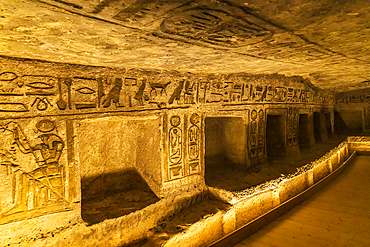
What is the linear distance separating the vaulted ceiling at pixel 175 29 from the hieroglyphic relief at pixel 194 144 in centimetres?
117

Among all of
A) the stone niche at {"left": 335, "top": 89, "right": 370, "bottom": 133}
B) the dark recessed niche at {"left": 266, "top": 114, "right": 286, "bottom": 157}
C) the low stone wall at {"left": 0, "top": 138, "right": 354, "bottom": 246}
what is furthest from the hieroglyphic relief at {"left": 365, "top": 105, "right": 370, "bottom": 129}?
the low stone wall at {"left": 0, "top": 138, "right": 354, "bottom": 246}

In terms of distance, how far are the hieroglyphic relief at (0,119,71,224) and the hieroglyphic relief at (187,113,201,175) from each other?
5.38 feet

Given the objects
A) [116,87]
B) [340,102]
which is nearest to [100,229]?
[116,87]

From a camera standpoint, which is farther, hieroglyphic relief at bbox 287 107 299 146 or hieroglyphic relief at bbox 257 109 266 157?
hieroglyphic relief at bbox 287 107 299 146

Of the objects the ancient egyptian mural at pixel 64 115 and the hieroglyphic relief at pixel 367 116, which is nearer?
the ancient egyptian mural at pixel 64 115

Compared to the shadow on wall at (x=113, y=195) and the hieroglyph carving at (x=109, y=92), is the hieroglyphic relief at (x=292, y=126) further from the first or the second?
the shadow on wall at (x=113, y=195)

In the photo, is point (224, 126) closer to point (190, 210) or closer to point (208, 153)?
point (208, 153)

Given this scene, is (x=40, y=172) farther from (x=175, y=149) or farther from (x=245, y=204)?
(x=245, y=204)

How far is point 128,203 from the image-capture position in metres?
3.04

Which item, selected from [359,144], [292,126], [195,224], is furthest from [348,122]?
[195,224]

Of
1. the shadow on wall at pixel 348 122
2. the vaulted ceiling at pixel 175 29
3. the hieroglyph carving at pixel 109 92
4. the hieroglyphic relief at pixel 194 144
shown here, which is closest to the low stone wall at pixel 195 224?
the hieroglyphic relief at pixel 194 144

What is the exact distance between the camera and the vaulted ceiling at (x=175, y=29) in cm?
125

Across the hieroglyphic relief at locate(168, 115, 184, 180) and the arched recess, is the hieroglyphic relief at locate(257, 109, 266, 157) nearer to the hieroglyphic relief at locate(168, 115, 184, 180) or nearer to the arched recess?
the hieroglyphic relief at locate(168, 115, 184, 180)

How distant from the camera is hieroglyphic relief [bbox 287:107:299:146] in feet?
17.9
